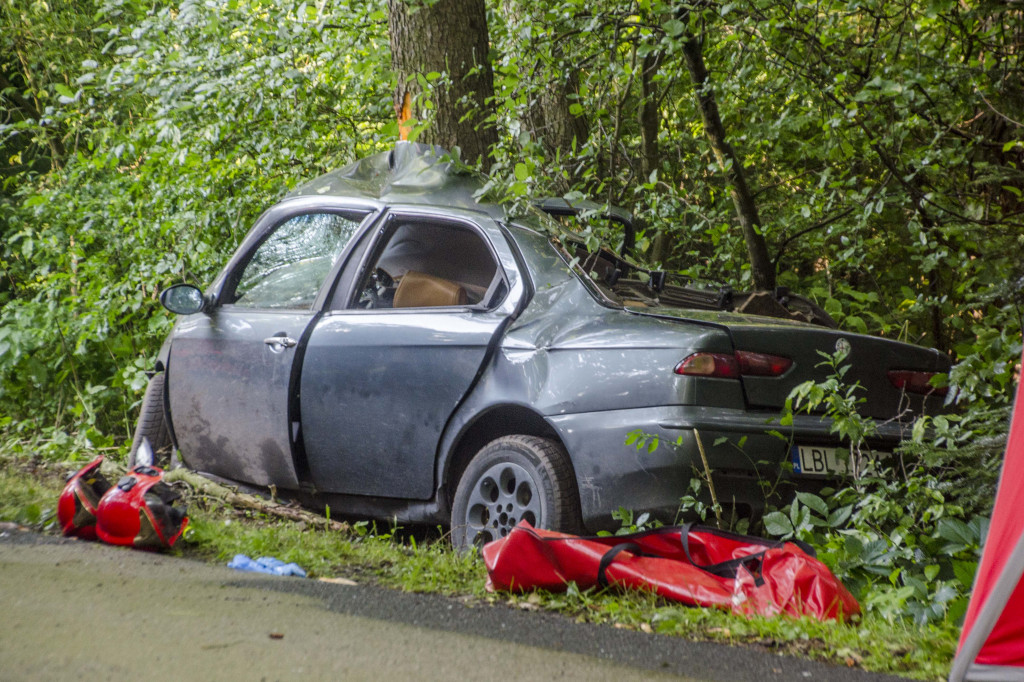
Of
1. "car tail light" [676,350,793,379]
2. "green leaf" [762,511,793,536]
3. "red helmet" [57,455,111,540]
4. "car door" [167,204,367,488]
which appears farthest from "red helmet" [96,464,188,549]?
"green leaf" [762,511,793,536]

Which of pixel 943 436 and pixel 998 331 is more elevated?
pixel 998 331

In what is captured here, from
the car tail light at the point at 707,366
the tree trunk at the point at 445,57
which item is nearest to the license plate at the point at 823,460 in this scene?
the car tail light at the point at 707,366

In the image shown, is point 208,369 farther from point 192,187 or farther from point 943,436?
point 943,436

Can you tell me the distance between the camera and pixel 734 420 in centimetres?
380

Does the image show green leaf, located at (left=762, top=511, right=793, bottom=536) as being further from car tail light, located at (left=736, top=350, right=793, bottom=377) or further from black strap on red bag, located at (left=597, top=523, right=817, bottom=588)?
car tail light, located at (left=736, top=350, right=793, bottom=377)

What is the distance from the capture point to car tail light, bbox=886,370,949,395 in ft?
13.9

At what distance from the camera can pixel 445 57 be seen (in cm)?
662

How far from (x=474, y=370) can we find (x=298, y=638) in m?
1.66

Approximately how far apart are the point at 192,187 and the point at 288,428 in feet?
11.0

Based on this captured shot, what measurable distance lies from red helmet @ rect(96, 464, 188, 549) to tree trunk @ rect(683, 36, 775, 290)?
3.68 m

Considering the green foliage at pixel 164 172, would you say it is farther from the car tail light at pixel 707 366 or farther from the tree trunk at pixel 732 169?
the car tail light at pixel 707 366

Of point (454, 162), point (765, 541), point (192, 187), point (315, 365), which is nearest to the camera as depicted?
point (765, 541)

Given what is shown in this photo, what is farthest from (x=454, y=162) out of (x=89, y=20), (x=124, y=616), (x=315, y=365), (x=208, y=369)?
(x=89, y=20)

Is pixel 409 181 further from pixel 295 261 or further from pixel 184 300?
pixel 184 300
